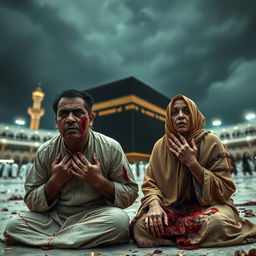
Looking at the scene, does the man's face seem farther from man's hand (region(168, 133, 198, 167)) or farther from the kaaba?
the kaaba

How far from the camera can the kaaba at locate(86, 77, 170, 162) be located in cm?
2527

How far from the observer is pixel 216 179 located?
1.50 m

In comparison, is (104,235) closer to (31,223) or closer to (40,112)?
(31,223)

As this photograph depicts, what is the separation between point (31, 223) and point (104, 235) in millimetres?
487

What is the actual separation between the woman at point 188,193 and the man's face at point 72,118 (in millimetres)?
608

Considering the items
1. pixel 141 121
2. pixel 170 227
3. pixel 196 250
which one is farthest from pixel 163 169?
pixel 141 121

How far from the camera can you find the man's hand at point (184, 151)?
4.91 feet

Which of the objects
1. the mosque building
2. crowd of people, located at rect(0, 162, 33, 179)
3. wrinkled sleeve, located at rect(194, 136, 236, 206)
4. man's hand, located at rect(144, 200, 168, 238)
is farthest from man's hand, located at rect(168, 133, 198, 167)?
the mosque building

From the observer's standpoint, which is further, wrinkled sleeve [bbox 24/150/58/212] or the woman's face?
the woman's face

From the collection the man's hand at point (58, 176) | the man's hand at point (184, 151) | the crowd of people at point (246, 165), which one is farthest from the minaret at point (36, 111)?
the man's hand at point (184, 151)

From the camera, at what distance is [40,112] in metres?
39.7

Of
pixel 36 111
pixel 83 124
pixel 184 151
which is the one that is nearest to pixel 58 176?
pixel 83 124

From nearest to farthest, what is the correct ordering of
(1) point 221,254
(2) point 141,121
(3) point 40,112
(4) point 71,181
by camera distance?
(1) point 221,254 < (4) point 71,181 < (2) point 141,121 < (3) point 40,112

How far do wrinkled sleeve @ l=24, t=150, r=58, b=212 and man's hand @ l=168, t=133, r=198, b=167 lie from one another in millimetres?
884
